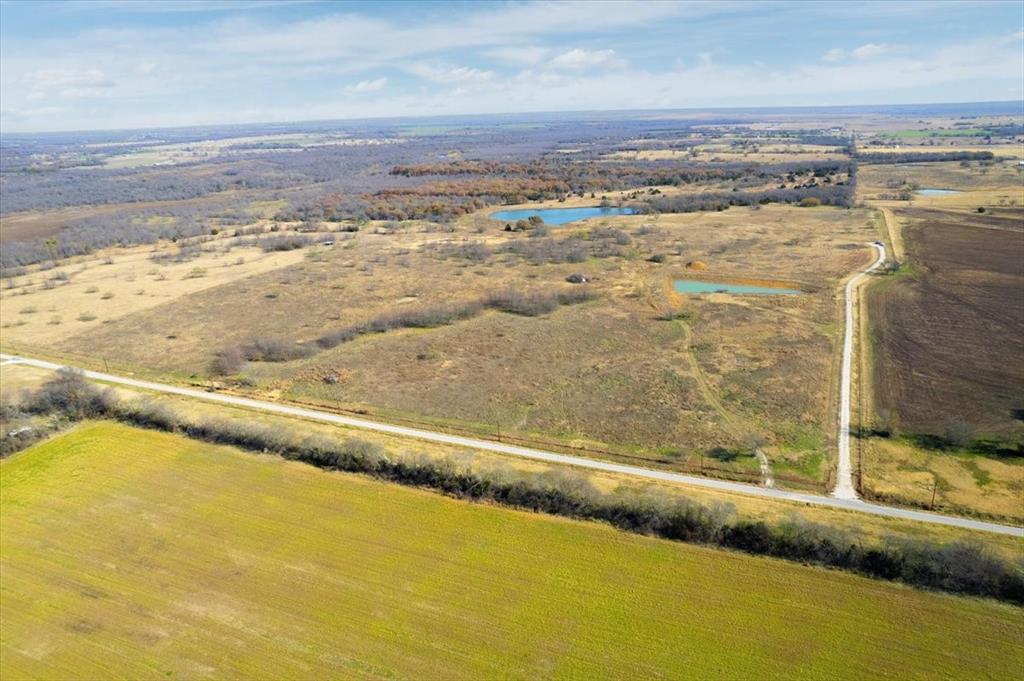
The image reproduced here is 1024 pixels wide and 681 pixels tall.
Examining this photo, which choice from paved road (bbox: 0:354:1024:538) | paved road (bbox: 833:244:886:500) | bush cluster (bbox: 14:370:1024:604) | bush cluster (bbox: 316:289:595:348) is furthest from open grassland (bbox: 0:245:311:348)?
paved road (bbox: 833:244:886:500)

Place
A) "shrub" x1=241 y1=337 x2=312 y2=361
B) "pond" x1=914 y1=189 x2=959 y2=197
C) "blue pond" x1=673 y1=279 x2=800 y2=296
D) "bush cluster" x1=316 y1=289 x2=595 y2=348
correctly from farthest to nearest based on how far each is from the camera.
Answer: "pond" x1=914 y1=189 x2=959 y2=197
"blue pond" x1=673 y1=279 x2=800 y2=296
"bush cluster" x1=316 y1=289 x2=595 y2=348
"shrub" x1=241 y1=337 x2=312 y2=361

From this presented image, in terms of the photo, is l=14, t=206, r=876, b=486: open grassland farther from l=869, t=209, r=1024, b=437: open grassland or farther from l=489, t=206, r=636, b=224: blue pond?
l=489, t=206, r=636, b=224: blue pond

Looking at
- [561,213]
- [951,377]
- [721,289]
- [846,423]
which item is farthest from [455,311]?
[561,213]

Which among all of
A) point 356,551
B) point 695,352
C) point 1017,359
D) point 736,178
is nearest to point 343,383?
point 356,551

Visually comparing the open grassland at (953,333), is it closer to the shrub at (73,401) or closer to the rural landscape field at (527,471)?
the rural landscape field at (527,471)

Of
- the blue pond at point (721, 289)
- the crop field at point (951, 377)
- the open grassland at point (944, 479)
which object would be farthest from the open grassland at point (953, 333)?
the blue pond at point (721, 289)

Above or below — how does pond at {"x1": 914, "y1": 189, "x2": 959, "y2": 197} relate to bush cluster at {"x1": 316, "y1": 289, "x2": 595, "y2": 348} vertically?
above

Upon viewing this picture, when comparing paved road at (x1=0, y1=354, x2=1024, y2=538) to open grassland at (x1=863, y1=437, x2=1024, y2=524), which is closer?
paved road at (x1=0, y1=354, x2=1024, y2=538)

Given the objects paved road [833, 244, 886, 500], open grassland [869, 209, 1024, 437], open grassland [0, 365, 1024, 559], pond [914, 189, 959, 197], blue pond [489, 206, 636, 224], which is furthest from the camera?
blue pond [489, 206, 636, 224]
